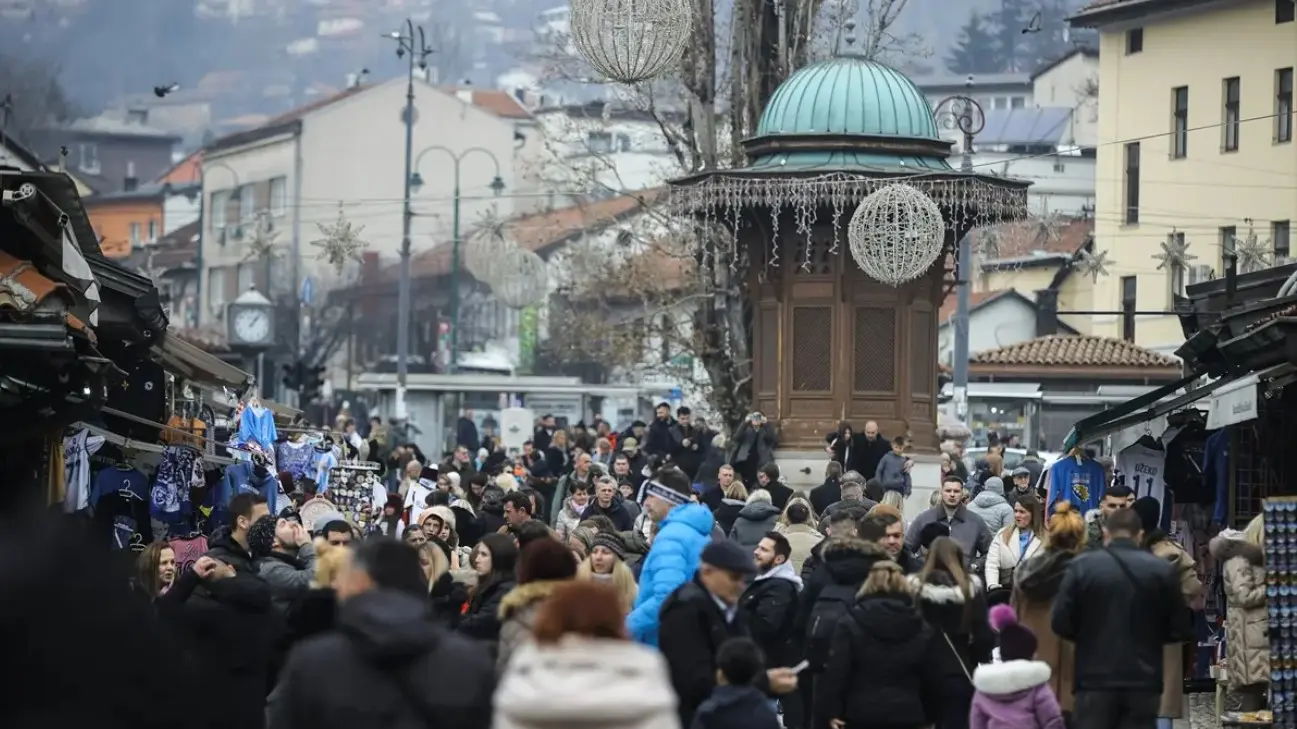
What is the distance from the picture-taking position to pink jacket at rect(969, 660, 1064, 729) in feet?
43.8

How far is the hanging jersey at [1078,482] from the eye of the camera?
24.5 meters

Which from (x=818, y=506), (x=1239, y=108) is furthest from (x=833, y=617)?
(x=1239, y=108)

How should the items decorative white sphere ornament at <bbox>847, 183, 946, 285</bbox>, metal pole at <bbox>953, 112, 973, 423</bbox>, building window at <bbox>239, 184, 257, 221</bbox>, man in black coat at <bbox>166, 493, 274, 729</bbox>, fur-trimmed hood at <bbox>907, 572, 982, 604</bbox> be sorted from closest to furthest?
man in black coat at <bbox>166, 493, 274, 729</bbox>
fur-trimmed hood at <bbox>907, 572, 982, 604</bbox>
decorative white sphere ornament at <bbox>847, 183, 946, 285</bbox>
metal pole at <bbox>953, 112, 973, 423</bbox>
building window at <bbox>239, 184, 257, 221</bbox>

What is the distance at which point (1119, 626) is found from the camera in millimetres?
14000

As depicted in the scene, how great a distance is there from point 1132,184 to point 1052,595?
185ft

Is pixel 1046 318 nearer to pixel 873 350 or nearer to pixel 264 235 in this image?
pixel 264 235

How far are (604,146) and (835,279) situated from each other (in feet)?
241

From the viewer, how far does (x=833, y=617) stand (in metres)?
14.7

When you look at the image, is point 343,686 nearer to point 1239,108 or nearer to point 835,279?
point 835,279

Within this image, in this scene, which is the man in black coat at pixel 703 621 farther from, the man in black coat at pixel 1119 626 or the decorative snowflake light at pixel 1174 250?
the decorative snowflake light at pixel 1174 250

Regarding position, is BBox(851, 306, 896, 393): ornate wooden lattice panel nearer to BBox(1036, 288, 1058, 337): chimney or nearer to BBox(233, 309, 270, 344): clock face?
BBox(233, 309, 270, 344): clock face

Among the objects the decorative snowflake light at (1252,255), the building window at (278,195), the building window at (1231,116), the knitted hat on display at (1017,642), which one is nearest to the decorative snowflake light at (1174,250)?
the decorative snowflake light at (1252,255)

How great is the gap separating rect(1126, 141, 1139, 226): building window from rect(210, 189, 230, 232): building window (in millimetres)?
43716

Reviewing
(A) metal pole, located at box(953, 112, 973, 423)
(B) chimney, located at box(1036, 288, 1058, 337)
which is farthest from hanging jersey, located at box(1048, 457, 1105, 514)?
(B) chimney, located at box(1036, 288, 1058, 337)
